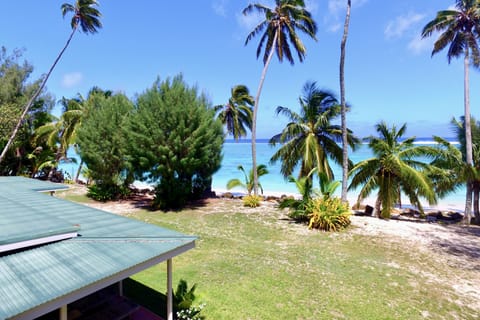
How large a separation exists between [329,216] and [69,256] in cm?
958

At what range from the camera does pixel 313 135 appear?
14578 mm

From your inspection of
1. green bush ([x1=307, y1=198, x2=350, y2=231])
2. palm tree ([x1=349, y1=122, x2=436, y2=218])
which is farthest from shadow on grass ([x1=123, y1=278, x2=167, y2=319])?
palm tree ([x1=349, y1=122, x2=436, y2=218])

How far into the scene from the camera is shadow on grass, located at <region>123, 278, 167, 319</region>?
5.19 m

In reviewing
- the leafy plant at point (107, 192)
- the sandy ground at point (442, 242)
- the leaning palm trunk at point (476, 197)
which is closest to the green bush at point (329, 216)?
the sandy ground at point (442, 242)

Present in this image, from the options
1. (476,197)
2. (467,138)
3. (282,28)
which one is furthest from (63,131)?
(476,197)

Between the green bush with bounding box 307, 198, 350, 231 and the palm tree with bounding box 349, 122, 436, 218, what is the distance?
2.41 m

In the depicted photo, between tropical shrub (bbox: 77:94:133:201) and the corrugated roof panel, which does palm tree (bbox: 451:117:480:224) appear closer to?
the corrugated roof panel

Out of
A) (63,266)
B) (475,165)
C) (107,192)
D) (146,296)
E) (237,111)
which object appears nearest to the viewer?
(63,266)

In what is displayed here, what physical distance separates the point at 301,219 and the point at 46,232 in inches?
403

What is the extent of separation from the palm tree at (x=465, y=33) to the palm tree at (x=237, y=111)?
42.0 feet

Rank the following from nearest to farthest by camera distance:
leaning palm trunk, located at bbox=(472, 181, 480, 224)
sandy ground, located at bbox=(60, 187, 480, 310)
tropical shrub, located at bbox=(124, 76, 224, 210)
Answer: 1. sandy ground, located at bbox=(60, 187, 480, 310)
2. tropical shrub, located at bbox=(124, 76, 224, 210)
3. leaning palm trunk, located at bbox=(472, 181, 480, 224)

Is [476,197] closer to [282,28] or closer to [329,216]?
[329,216]

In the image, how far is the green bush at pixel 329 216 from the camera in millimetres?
10344

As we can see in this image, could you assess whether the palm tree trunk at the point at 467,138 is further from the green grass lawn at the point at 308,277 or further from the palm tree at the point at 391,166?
the green grass lawn at the point at 308,277
